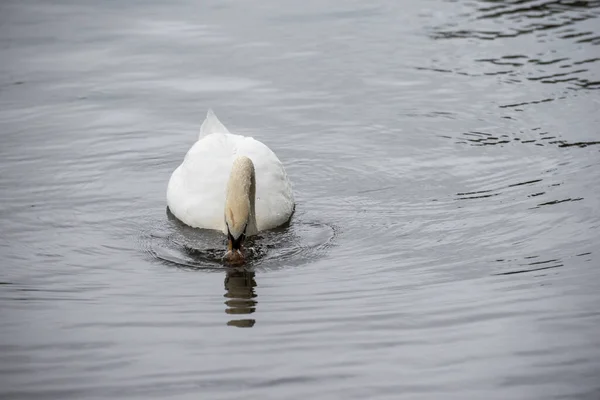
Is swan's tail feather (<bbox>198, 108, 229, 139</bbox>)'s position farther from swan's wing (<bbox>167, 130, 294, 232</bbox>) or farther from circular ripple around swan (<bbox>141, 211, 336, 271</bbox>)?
circular ripple around swan (<bbox>141, 211, 336, 271</bbox>)

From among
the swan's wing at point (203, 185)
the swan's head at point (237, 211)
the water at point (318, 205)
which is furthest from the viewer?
the swan's wing at point (203, 185)

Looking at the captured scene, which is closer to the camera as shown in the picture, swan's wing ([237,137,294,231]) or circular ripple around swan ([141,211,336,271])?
circular ripple around swan ([141,211,336,271])

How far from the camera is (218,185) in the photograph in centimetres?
985

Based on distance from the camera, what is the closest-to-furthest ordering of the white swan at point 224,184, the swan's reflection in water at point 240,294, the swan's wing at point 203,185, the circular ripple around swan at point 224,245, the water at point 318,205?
the water at point 318,205 < the swan's reflection in water at point 240,294 < the circular ripple around swan at point 224,245 < the white swan at point 224,184 < the swan's wing at point 203,185

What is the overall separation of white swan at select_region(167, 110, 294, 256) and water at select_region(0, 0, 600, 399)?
186 millimetres

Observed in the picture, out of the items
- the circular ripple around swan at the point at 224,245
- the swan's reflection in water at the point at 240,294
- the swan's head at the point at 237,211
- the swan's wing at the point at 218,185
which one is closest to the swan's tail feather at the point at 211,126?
the swan's wing at the point at 218,185

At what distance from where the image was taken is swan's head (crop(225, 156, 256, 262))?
A: 343 inches

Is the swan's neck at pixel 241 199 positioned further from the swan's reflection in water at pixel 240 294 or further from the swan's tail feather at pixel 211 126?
the swan's tail feather at pixel 211 126

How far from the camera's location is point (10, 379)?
6.70 meters

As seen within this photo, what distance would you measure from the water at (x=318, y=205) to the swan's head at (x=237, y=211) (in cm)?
20

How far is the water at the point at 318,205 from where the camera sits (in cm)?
694

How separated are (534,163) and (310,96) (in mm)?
3692

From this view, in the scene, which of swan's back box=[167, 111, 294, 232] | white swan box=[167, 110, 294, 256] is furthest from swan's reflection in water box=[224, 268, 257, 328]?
swan's back box=[167, 111, 294, 232]

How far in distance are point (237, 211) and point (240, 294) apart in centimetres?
79
